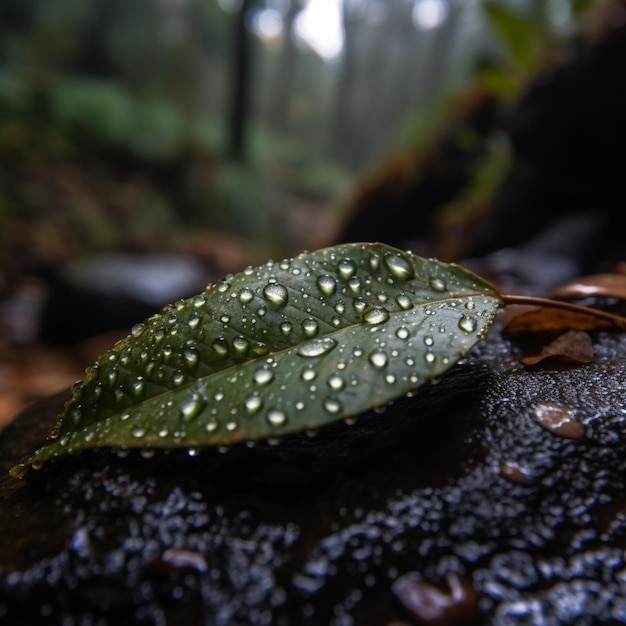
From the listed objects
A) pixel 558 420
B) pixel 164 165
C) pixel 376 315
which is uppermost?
pixel 164 165

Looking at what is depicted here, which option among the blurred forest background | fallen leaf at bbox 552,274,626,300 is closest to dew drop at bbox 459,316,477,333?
fallen leaf at bbox 552,274,626,300

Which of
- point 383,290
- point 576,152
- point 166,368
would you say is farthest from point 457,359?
point 576,152

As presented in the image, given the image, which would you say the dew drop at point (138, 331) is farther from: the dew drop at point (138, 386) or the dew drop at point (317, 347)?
the dew drop at point (317, 347)

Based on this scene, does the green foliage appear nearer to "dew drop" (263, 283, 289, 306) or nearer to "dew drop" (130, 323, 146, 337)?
"dew drop" (263, 283, 289, 306)

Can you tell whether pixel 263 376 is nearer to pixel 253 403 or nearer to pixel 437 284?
pixel 253 403

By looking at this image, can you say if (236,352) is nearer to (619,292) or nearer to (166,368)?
(166,368)

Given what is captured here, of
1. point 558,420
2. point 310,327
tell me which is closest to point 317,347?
point 310,327
